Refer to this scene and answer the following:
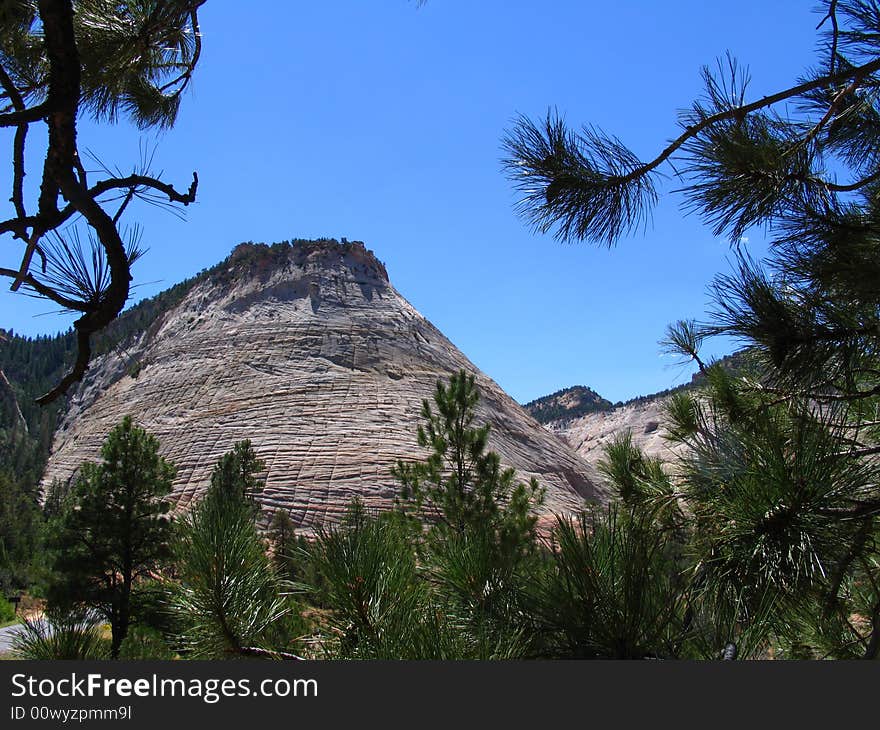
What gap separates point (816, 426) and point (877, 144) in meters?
2.53

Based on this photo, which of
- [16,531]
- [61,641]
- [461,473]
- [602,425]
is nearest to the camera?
[61,641]

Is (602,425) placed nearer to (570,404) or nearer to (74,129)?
(570,404)

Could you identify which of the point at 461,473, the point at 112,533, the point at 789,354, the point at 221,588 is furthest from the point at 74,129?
the point at 112,533

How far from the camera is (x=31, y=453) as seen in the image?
57156 millimetres

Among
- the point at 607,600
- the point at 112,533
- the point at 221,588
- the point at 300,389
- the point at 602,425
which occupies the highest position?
the point at 602,425

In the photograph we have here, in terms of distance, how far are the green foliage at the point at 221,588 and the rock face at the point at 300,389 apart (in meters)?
33.2

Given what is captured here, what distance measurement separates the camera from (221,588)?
1.99 m

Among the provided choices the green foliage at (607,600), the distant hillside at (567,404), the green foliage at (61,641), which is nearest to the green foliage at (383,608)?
the green foliage at (607,600)

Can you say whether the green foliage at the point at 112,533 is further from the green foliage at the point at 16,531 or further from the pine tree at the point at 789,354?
the pine tree at the point at 789,354

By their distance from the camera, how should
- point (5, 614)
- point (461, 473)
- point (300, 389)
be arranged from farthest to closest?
point (300, 389), point (5, 614), point (461, 473)

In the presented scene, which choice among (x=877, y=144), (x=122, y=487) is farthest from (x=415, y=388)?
(x=877, y=144)

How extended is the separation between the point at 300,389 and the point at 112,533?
32591 mm

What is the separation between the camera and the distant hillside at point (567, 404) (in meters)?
108

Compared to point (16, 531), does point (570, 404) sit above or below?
above
